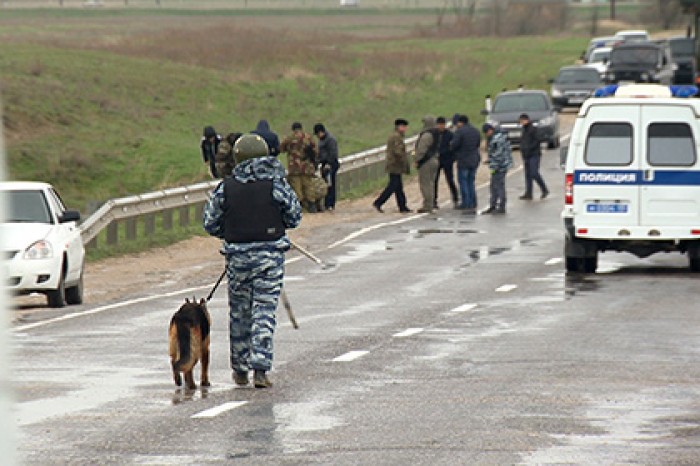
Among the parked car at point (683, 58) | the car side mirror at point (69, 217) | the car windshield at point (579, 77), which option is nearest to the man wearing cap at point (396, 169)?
the car side mirror at point (69, 217)

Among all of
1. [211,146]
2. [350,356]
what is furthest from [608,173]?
[211,146]

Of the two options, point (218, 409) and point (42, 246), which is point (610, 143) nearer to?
point (42, 246)

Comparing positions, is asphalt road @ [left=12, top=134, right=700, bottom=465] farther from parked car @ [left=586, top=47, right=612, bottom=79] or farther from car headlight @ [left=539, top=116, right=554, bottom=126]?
parked car @ [left=586, top=47, right=612, bottom=79]

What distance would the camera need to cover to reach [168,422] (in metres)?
10.2

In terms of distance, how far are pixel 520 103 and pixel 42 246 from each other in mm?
27867

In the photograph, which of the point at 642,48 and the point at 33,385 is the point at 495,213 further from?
the point at 642,48

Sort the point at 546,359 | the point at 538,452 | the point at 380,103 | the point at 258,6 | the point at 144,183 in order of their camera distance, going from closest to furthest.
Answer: the point at 538,452
the point at 546,359
the point at 144,183
the point at 380,103
the point at 258,6

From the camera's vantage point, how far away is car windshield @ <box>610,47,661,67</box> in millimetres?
59812

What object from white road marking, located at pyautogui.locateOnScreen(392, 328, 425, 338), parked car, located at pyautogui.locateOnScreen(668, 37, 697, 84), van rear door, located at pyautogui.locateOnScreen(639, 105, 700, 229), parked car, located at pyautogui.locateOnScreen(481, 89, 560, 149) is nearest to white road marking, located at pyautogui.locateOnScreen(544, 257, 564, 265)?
van rear door, located at pyautogui.locateOnScreen(639, 105, 700, 229)

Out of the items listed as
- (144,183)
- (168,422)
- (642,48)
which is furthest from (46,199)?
(642,48)

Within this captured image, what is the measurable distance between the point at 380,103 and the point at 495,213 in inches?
1358

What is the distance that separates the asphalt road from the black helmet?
156 cm

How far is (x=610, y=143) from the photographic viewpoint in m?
21.7

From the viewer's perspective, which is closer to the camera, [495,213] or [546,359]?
[546,359]
